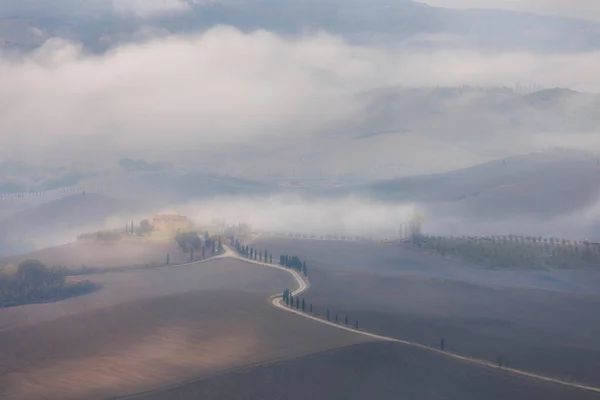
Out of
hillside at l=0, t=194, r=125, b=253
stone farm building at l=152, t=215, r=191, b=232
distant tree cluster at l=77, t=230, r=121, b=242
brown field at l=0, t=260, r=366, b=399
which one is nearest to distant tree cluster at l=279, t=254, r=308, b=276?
brown field at l=0, t=260, r=366, b=399

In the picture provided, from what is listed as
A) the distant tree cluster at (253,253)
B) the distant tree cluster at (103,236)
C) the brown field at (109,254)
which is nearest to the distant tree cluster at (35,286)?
the brown field at (109,254)

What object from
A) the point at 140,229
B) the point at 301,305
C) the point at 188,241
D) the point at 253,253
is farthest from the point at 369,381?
the point at 140,229

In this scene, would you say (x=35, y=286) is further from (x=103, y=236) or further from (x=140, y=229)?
(x=140, y=229)

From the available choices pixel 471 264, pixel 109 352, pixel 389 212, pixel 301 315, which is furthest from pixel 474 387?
pixel 389 212

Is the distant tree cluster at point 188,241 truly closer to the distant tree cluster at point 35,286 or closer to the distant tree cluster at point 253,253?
the distant tree cluster at point 253,253

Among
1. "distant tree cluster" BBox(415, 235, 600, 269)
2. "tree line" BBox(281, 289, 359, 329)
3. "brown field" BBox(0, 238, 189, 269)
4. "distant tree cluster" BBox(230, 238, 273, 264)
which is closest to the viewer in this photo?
"tree line" BBox(281, 289, 359, 329)

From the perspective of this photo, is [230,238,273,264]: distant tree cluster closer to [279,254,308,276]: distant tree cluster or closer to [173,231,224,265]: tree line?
[279,254,308,276]: distant tree cluster

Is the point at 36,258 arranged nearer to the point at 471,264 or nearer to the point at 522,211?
the point at 471,264
